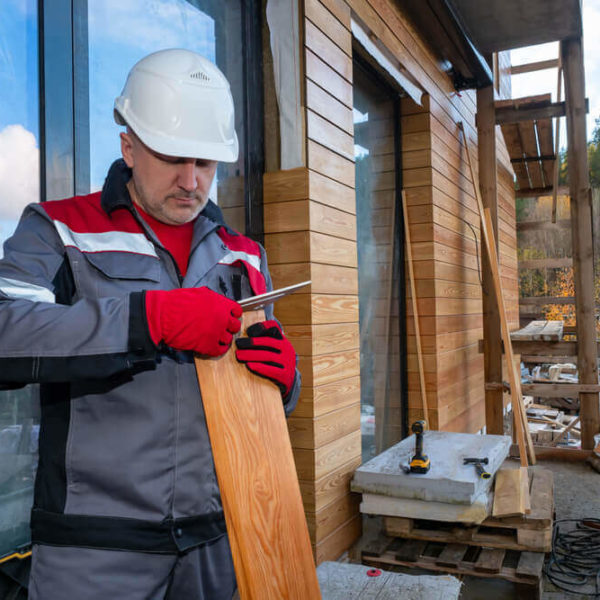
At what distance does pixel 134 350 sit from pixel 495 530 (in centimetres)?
262

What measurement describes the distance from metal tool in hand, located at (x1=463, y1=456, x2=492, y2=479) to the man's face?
216cm

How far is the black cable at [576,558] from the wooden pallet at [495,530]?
0.23 meters

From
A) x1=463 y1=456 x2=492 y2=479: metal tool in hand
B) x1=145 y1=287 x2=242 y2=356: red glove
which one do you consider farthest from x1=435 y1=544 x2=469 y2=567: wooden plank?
x1=145 y1=287 x2=242 y2=356: red glove

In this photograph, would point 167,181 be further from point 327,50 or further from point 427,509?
point 427,509

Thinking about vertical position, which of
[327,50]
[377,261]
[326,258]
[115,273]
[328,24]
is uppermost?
[328,24]

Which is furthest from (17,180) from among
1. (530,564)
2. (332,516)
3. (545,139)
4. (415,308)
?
(545,139)

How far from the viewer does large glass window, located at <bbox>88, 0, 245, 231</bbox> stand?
2.04m

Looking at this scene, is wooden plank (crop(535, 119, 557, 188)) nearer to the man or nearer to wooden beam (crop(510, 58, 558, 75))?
wooden beam (crop(510, 58, 558, 75))

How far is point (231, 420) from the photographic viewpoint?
1.38 m

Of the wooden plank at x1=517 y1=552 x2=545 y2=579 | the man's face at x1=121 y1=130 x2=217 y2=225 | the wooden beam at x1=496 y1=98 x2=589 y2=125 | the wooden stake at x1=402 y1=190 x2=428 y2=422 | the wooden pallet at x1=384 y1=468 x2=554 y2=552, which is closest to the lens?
the man's face at x1=121 y1=130 x2=217 y2=225

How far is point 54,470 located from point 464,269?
4.88 metres

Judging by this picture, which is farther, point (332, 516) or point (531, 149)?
point (531, 149)

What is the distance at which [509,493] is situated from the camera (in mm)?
3293

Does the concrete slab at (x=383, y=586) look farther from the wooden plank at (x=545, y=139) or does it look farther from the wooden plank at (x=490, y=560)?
the wooden plank at (x=545, y=139)
